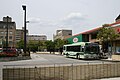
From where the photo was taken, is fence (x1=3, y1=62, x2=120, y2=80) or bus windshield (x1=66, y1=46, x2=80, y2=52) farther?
bus windshield (x1=66, y1=46, x2=80, y2=52)

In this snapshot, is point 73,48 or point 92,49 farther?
point 73,48

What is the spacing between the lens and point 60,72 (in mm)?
12742

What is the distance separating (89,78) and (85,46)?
2137 centimetres

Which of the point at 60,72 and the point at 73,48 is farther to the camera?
the point at 73,48

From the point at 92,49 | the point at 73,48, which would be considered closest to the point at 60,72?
the point at 92,49

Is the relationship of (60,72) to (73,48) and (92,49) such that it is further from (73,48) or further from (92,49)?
(73,48)

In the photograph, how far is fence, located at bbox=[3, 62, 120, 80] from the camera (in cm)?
1186

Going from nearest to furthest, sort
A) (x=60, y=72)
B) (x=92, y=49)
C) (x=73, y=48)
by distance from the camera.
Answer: (x=60, y=72)
(x=92, y=49)
(x=73, y=48)

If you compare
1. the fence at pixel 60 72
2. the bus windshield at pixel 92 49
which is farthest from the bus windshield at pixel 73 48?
the fence at pixel 60 72

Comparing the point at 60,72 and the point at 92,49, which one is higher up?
the point at 92,49

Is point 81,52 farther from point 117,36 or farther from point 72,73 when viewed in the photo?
point 72,73

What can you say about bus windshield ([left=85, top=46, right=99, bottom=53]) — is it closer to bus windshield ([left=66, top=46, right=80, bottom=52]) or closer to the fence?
bus windshield ([left=66, top=46, right=80, bottom=52])

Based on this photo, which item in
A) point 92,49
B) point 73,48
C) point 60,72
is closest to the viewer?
point 60,72

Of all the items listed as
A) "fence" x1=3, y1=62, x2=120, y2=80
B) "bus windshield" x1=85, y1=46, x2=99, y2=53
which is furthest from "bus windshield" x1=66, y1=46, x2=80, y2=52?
"fence" x1=3, y1=62, x2=120, y2=80
